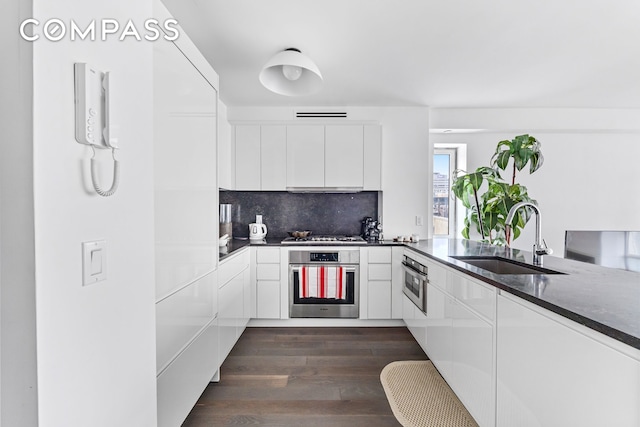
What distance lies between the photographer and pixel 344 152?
3643 millimetres

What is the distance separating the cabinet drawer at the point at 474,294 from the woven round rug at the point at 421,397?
28.6 inches

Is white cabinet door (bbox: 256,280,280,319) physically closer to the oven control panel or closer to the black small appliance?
the oven control panel

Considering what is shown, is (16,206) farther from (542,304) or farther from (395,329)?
(395,329)

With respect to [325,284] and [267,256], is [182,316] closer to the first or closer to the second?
[267,256]

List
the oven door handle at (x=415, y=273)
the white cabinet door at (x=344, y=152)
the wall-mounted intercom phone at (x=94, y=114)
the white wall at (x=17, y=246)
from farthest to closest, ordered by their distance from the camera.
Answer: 1. the white cabinet door at (x=344, y=152)
2. the oven door handle at (x=415, y=273)
3. the wall-mounted intercom phone at (x=94, y=114)
4. the white wall at (x=17, y=246)

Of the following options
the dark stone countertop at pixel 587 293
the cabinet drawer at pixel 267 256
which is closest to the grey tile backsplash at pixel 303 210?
the cabinet drawer at pixel 267 256

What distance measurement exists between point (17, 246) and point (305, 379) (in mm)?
2099

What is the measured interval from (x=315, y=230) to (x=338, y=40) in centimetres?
226

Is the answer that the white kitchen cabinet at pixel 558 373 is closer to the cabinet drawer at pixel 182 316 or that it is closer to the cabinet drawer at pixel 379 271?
the cabinet drawer at pixel 182 316

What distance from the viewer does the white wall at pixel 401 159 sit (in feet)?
12.5

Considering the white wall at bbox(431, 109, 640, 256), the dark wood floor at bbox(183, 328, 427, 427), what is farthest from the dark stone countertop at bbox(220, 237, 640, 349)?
the white wall at bbox(431, 109, 640, 256)

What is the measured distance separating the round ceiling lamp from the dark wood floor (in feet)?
7.05

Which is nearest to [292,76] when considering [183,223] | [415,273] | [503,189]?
[183,223]

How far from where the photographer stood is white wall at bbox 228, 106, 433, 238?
12.5ft
